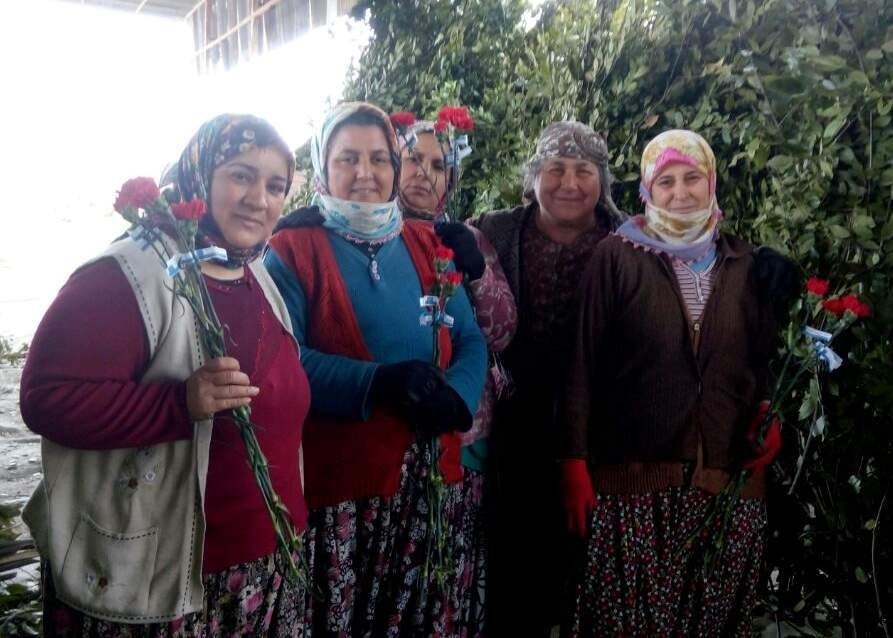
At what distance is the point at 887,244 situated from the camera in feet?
6.27

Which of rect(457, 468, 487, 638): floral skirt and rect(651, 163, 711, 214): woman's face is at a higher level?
rect(651, 163, 711, 214): woman's face

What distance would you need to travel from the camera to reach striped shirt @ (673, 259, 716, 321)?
190 centimetres

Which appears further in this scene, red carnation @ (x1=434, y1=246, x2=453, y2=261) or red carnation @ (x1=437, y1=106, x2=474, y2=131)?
red carnation @ (x1=437, y1=106, x2=474, y2=131)

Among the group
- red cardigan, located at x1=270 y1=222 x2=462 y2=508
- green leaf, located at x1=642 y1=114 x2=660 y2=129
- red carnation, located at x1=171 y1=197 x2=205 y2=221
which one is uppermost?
green leaf, located at x1=642 y1=114 x2=660 y2=129

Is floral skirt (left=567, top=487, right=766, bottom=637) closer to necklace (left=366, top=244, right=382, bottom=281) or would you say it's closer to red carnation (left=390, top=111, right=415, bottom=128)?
necklace (left=366, top=244, right=382, bottom=281)

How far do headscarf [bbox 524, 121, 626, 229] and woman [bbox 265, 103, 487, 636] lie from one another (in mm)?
658

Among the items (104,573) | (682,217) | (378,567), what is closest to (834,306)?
(682,217)

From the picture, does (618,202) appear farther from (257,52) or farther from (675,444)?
(257,52)

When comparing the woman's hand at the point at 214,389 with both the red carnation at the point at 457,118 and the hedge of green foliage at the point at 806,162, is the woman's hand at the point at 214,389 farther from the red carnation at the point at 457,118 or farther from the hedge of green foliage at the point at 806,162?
the hedge of green foliage at the point at 806,162

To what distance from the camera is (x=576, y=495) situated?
1.93m

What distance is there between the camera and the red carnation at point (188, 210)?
47.7 inches

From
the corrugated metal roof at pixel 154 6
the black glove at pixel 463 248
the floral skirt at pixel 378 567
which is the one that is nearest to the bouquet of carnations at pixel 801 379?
the floral skirt at pixel 378 567

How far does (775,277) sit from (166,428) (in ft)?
5.09

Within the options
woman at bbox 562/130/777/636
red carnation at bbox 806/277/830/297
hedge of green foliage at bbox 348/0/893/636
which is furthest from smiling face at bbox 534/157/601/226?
red carnation at bbox 806/277/830/297
